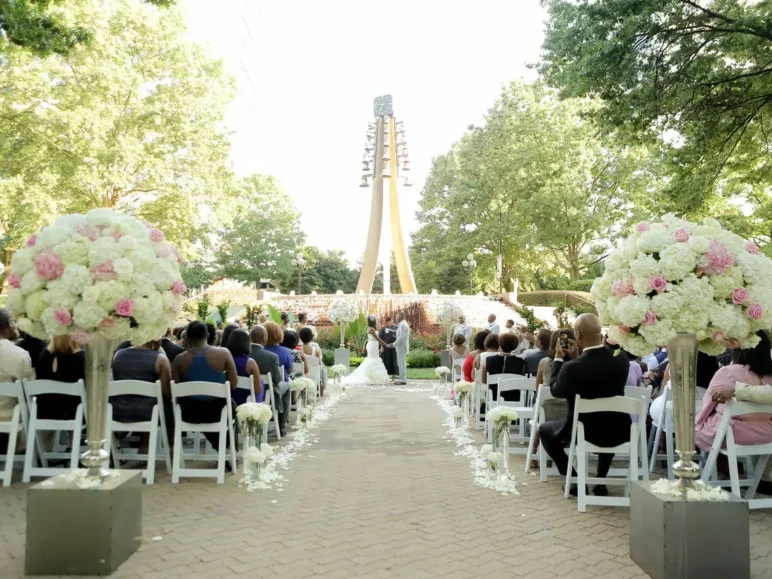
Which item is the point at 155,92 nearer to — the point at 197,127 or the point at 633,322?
the point at 197,127

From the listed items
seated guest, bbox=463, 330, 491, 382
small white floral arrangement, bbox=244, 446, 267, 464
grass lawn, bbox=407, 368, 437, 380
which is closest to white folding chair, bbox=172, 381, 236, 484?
small white floral arrangement, bbox=244, 446, 267, 464

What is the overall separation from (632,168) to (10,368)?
35160mm

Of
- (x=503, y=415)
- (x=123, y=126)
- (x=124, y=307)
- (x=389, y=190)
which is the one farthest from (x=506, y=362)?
(x=389, y=190)

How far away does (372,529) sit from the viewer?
4539 mm

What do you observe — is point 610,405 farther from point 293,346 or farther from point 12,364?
point 293,346

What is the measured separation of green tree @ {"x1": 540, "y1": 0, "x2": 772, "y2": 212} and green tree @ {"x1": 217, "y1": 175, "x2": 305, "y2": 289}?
125 feet

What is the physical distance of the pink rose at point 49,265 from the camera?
3.68 meters

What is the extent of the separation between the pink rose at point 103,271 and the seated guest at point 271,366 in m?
3.92

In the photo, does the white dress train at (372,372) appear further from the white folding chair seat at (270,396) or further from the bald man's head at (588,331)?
the bald man's head at (588,331)

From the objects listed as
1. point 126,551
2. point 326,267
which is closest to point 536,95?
point 326,267

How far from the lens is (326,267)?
58.8 meters

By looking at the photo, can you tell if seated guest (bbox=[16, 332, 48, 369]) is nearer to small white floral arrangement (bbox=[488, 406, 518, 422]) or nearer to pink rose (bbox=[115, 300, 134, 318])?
pink rose (bbox=[115, 300, 134, 318])

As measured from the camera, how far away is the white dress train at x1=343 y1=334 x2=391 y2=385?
1619 centimetres

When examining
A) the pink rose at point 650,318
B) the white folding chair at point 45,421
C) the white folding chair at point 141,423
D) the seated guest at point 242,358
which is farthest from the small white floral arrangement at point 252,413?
the pink rose at point 650,318
